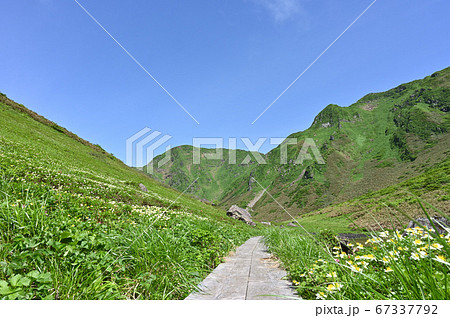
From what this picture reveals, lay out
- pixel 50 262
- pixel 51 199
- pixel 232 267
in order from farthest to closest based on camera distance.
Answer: pixel 51 199 → pixel 232 267 → pixel 50 262

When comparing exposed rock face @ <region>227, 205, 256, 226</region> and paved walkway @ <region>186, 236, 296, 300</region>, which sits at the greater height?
paved walkway @ <region>186, 236, 296, 300</region>

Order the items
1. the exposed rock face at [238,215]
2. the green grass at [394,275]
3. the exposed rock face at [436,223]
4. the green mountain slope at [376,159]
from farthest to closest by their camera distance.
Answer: the green mountain slope at [376,159], the exposed rock face at [238,215], the green grass at [394,275], the exposed rock face at [436,223]

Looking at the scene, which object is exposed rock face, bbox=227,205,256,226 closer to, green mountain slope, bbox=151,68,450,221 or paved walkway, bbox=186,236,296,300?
paved walkway, bbox=186,236,296,300

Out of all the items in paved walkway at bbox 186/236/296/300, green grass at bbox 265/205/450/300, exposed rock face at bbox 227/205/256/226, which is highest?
green grass at bbox 265/205/450/300

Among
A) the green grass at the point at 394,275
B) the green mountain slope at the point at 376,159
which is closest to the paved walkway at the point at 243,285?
the green grass at the point at 394,275

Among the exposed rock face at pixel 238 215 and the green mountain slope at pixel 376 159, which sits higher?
the green mountain slope at pixel 376 159

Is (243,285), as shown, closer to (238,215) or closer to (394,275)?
(394,275)

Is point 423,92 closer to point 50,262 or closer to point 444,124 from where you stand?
point 444,124

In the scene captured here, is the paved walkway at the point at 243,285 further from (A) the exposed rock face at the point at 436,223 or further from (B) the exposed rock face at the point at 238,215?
(B) the exposed rock face at the point at 238,215

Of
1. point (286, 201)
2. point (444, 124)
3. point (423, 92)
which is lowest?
point (286, 201)

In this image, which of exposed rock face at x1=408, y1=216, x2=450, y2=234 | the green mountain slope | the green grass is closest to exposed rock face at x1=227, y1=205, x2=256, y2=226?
exposed rock face at x1=408, y1=216, x2=450, y2=234
